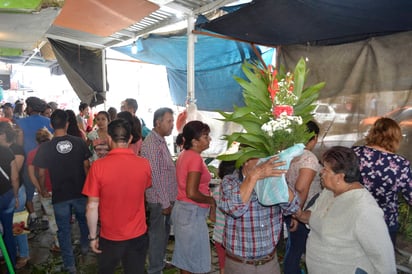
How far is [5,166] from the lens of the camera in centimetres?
294

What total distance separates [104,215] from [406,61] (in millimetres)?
3536

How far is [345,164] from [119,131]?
5.18ft

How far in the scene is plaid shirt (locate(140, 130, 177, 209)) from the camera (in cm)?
285

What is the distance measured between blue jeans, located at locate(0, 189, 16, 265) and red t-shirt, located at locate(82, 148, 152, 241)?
122cm

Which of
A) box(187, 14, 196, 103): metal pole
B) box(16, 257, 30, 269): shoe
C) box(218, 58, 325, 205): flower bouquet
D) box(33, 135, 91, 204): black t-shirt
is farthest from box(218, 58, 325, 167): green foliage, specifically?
box(16, 257, 30, 269): shoe

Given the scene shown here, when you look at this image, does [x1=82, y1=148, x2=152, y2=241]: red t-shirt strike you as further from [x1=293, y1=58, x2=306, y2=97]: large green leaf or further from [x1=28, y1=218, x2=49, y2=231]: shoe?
[x1=28, y1=218, x2=49, y2=231]: shoe

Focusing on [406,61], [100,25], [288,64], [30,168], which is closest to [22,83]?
[100,25]

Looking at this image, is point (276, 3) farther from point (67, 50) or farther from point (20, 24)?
point (67, 50)

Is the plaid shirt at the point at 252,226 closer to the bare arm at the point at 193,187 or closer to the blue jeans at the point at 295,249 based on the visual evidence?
the bare arm at the point at 193,187

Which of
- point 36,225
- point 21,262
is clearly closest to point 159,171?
point 21,262

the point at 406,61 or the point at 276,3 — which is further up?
the point at 276,3

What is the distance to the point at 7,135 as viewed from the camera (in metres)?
3.27

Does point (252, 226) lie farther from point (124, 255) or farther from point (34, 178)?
point (34, 178)

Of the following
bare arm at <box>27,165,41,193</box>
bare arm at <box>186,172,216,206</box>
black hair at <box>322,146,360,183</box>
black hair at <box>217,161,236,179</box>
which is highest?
black hair at <box>322,146,360,183</box>
